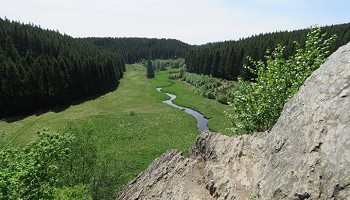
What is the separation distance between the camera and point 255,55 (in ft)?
391

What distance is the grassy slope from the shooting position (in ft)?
173

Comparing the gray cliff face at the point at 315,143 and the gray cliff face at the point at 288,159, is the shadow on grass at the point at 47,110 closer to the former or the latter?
the gray cliff face at the point at 288,159

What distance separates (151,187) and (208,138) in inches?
183

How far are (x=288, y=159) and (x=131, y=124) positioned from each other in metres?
60.8

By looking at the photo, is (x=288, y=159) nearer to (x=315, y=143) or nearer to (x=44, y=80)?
(x=315, y=143)

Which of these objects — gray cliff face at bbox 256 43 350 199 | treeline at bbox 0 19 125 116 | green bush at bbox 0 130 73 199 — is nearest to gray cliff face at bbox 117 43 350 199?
gray cliff face at bbox 256 43 350 199

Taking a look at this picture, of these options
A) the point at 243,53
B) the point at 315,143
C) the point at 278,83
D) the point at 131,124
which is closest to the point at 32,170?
the point at 315,143

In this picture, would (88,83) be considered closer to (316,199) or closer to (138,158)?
(138,158)

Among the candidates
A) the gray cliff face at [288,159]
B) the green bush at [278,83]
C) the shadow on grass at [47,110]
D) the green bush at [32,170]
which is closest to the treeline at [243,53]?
the shadow on grass at [47,110]

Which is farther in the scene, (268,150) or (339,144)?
(268,150)

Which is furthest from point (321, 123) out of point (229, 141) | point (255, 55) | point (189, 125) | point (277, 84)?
point (255, 55)

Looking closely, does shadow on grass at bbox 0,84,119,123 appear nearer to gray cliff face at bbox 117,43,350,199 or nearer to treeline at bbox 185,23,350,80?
treeline at bbox 185,23,350,80

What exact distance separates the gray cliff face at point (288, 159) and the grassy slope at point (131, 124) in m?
18.3

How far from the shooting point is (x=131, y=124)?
69688 millimetres
